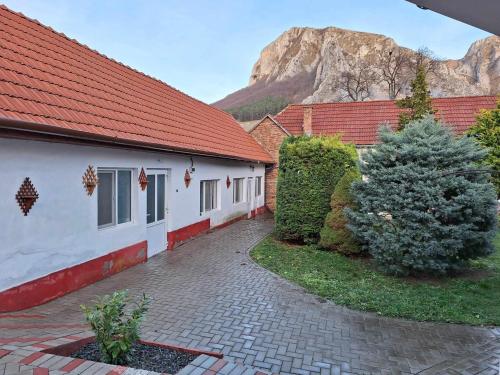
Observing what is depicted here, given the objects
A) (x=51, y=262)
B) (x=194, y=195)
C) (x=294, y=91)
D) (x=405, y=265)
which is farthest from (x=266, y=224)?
(x=294, y=91)

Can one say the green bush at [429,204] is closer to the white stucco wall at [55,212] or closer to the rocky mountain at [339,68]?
the white stucco wall at [55,212]

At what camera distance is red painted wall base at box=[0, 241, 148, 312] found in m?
5.61

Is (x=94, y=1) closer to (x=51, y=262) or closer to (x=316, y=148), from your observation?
(x=316, y=148)

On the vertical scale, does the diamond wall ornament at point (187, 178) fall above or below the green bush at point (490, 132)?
below

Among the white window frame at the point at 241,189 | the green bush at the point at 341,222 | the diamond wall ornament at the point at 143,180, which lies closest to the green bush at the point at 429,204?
the green bush at the point at 341,222

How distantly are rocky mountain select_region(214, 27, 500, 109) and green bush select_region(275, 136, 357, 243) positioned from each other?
39.0 m

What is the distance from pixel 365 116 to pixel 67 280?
2090 centimetres

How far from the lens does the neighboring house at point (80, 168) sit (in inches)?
224

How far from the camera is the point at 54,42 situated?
30.2ft

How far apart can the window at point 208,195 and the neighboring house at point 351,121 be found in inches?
298

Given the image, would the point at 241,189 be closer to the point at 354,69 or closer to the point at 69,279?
the point at 69,279

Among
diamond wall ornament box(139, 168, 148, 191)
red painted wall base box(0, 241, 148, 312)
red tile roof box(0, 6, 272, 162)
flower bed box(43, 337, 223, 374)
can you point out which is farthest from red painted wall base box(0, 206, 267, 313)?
red tile roof box(0, 6, 272, 162)

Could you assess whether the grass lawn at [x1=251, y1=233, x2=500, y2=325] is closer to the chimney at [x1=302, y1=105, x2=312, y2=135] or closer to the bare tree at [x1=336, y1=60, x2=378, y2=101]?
the chimney at [x1=302, y1=105, x2=312, y2=135]

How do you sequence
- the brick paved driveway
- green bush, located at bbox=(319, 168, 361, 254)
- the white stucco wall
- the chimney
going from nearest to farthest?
the brick paved driveway < the white stucco wall < green bush, located at bbox=(319, 168, 361, 254) < the chimney
